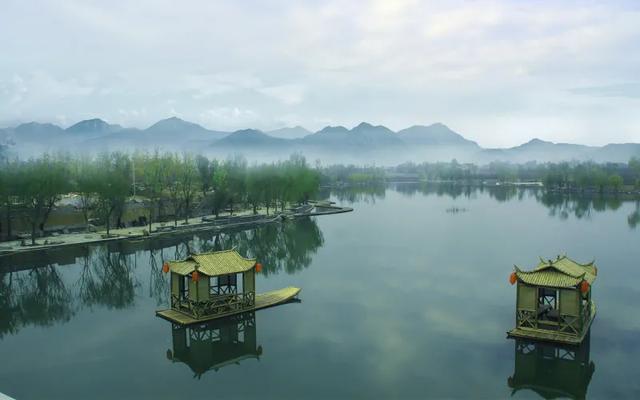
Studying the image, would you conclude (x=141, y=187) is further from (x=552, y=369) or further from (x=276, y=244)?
(x=552, y=369)

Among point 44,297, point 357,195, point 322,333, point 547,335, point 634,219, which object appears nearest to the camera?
point 547,335

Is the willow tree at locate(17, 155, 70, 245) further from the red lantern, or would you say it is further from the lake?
the red lantern

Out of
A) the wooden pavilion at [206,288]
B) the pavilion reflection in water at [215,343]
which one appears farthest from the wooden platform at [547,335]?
the wooden pavilion at [206,288]

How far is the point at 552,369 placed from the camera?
12.8 metres

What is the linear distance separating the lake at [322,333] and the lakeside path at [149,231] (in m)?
2.10

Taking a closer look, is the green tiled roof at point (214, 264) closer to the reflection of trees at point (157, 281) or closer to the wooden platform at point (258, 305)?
the wooden platform at point (258, 305)

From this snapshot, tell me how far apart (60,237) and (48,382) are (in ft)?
72.7

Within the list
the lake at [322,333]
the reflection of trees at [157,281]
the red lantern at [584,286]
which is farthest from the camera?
the reflection of trees at [157,281]

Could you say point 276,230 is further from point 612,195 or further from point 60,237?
point 612,195

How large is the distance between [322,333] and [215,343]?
2.92 m

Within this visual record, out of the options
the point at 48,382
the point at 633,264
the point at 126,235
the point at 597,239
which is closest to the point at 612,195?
the point at 597,239

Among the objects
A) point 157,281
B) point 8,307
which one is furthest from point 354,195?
point 8,307

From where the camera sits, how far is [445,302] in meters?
18.5

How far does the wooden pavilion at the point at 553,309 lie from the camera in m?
13.9
